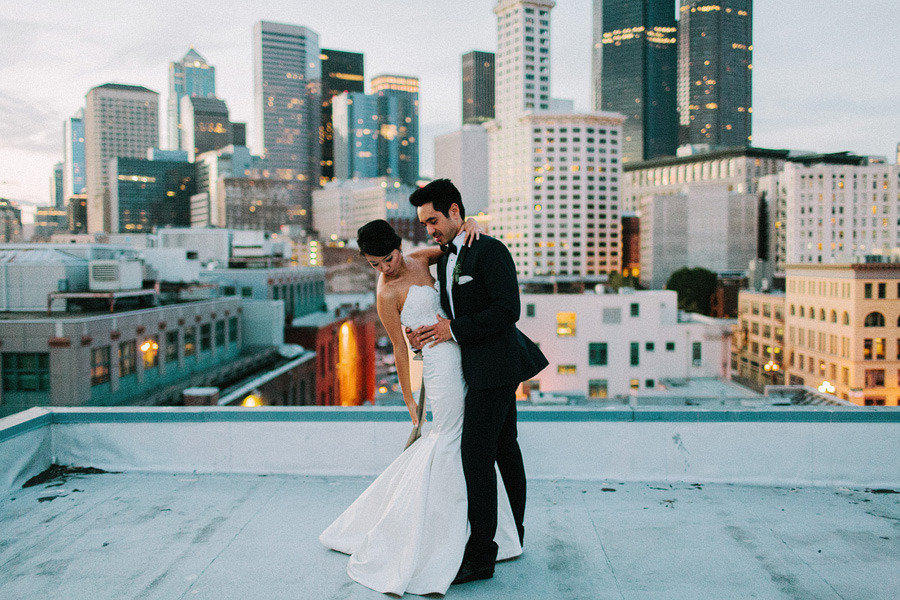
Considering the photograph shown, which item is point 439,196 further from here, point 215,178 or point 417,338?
point 215,178

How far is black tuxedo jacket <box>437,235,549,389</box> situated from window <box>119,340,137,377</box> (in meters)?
17.9

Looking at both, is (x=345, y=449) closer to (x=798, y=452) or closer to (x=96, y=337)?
(x=798, y=452)

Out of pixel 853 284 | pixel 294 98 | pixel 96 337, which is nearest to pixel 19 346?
pixel 96 337

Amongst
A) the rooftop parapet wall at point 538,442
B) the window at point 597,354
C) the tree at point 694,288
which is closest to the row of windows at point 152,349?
the rooftop parapet wall at point 538,442

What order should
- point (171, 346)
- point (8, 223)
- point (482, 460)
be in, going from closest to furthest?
point (482, 460) < point (171, 346) < point (8, 223)

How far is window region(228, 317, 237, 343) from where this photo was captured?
2553 cm

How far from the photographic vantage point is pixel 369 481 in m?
4.36

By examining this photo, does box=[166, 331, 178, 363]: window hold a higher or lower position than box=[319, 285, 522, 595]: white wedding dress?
lower

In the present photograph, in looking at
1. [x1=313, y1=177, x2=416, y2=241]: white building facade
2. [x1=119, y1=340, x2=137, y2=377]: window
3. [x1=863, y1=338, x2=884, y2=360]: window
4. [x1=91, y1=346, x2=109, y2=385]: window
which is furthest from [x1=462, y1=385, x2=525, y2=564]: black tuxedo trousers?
[x1=313, y1=177, x2=416, y2=241]: white building facade

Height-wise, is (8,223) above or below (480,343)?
above

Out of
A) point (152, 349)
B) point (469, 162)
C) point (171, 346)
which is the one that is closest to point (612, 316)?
point (171, 346)

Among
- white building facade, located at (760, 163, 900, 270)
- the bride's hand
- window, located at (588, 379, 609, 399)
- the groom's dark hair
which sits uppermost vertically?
white building facade, located at (760, 163, 900, 270)

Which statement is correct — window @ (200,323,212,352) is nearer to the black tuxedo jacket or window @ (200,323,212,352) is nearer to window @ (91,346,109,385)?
window @ (91,346,109,385)

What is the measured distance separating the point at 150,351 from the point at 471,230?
19.0 m
